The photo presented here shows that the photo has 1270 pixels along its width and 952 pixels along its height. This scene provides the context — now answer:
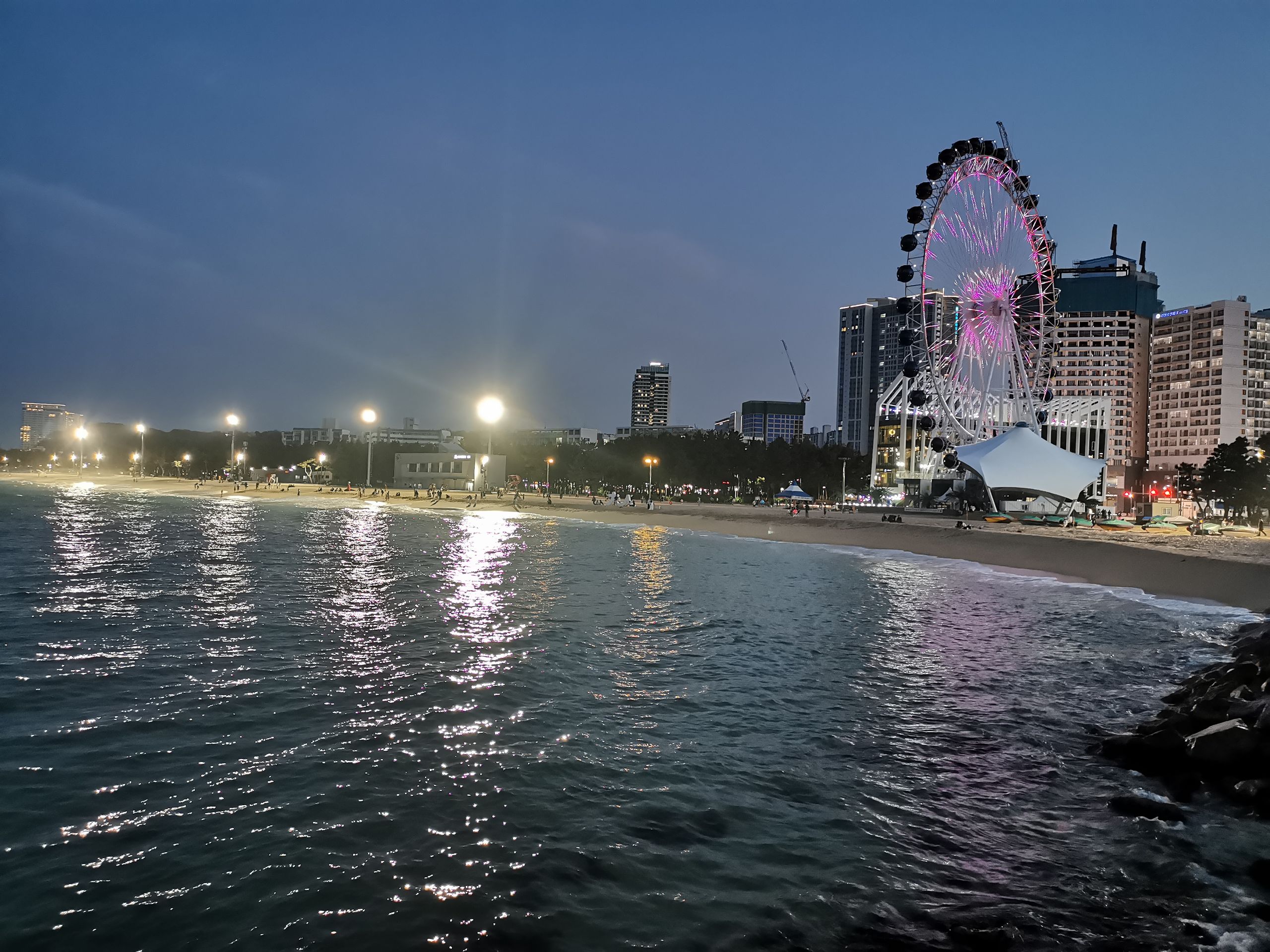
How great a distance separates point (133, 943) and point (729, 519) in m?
59.5

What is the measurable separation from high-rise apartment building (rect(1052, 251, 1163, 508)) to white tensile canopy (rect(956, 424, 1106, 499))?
124 m

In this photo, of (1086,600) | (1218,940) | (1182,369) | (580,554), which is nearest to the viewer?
(1218,940)

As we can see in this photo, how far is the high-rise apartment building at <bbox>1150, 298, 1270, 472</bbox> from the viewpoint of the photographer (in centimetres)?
15812

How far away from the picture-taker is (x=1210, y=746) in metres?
8.88

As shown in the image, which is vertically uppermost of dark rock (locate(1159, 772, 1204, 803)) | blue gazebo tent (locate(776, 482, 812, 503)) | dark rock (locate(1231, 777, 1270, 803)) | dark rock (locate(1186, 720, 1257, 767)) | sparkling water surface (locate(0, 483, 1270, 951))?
blue gazebo tent (locate(776, 482, 812, 503))

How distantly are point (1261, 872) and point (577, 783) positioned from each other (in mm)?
6283

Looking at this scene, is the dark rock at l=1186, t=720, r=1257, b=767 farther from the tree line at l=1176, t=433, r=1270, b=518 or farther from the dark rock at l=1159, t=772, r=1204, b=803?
the tree line at l=1176, t=433, r=1270, b=518

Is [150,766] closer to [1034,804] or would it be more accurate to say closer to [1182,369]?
[1034,804]

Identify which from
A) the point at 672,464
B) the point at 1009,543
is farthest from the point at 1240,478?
the point at 672,464

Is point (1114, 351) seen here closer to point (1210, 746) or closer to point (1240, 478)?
point (1240, 478)

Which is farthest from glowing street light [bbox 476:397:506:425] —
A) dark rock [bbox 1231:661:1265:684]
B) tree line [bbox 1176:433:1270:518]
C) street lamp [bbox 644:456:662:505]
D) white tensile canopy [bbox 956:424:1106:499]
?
tree line [bbox 1176:433:1270:518]

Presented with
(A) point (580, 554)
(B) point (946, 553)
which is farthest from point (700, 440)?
(A) point (580, 554)

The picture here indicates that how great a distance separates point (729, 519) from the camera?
6350 centimetres

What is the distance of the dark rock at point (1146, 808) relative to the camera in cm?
770
